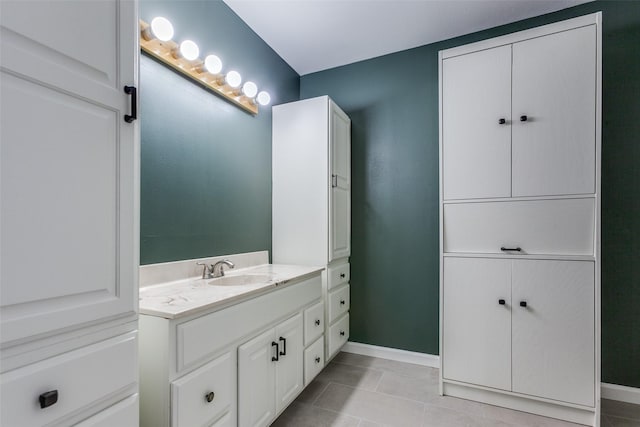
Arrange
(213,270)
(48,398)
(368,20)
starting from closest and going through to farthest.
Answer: (48,398) → (213,270) → (368,20)

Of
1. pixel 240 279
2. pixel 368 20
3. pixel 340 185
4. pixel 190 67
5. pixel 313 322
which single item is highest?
pixel 368 20

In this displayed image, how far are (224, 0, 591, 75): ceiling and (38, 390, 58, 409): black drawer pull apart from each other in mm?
2256

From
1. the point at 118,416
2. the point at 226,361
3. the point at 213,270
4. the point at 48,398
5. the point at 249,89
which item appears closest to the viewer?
the point at 48,398

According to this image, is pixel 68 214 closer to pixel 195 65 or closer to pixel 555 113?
pixel 195 65

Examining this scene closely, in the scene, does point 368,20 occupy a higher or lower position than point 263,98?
higher

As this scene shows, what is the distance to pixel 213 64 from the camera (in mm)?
1797

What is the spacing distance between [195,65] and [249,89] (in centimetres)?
45

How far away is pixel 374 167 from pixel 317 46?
113 cm

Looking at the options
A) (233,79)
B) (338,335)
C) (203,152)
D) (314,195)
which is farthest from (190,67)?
(338,335)

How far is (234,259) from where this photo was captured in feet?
6.68

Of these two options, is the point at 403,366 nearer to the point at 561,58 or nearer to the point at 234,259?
the point at 234,259

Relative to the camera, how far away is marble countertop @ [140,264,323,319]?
104 cm

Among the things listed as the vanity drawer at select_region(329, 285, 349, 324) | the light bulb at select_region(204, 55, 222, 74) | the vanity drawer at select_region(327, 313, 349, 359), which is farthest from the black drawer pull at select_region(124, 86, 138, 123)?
the vanity drawer at select_region(327, 313, 349, 359)

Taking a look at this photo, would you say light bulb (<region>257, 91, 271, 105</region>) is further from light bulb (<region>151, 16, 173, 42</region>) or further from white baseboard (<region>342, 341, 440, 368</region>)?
white baseboard (<region>342, 341, 440, 368</region>)
